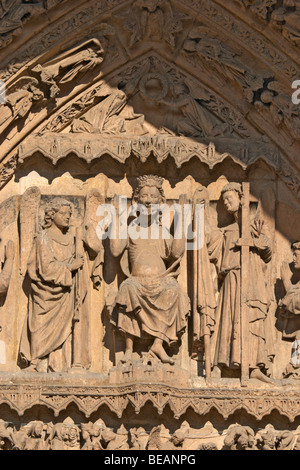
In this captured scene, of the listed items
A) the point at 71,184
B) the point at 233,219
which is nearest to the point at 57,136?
the point at 71,184

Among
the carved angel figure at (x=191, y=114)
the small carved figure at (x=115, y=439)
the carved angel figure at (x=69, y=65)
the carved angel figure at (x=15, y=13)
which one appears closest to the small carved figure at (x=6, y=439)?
→ the small carved figure at (x=115, y=439)

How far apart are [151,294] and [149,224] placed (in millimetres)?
723

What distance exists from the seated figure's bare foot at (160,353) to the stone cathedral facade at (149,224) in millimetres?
19

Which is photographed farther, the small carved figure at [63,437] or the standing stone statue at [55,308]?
the standing stone statue at [55,308]

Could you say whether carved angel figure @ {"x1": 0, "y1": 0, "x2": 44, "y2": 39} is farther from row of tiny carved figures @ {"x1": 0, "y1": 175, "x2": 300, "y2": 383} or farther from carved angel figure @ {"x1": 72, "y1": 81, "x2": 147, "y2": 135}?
row of tiny carved figures @ {"x1": 0, "y1": 175, "x2": 300, "y2": 383}

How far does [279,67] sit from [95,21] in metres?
1.71

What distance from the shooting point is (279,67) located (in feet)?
47.7

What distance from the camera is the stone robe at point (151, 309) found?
46.3 feet

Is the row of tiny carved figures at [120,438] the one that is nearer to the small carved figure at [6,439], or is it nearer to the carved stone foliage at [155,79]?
the small carved figure at [6,439]

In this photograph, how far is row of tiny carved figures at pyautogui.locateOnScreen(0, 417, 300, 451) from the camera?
13820 mm

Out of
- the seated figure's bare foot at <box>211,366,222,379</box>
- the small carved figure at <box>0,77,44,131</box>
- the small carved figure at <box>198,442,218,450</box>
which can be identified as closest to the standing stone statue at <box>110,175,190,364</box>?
the seated figure's bare foot at <box>211,366,222,379</box>

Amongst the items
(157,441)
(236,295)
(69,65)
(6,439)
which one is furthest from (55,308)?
(69,65)

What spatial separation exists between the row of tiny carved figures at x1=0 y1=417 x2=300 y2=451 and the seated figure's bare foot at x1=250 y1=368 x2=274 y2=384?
458 millimetres

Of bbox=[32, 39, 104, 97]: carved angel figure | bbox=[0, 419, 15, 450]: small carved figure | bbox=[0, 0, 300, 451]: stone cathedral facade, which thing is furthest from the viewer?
bbox=[32, 39, 104, 97]: carved angel figure
